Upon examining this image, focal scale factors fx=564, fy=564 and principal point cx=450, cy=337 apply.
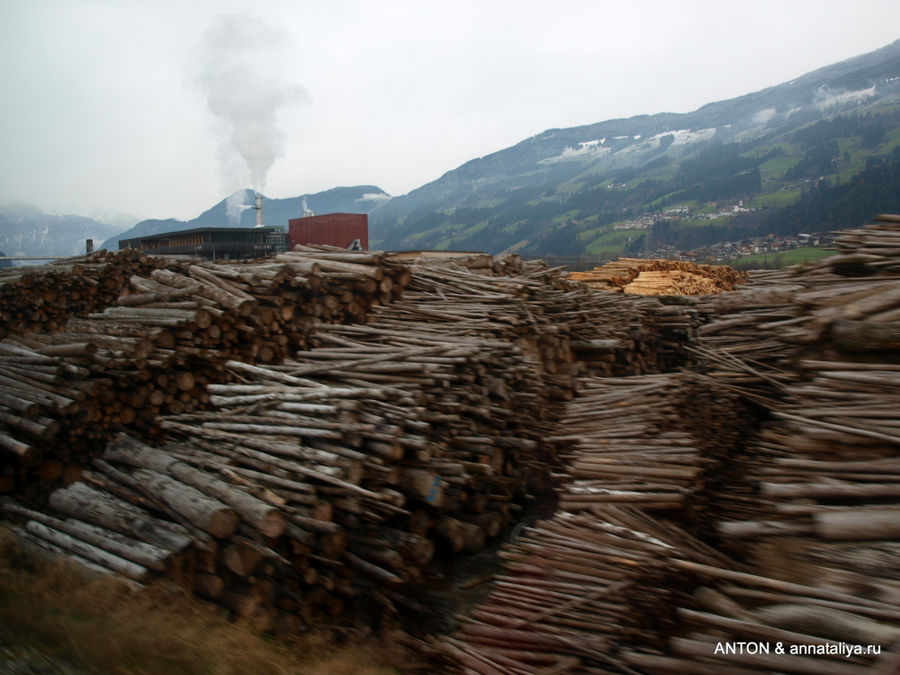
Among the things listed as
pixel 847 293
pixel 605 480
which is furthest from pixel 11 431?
pixel 847 293

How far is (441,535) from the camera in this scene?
5.64m

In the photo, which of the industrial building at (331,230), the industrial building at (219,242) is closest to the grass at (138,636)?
the industrial building at (219,242)

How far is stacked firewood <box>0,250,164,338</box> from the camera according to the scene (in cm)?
1061

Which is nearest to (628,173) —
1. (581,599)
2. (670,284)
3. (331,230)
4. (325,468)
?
(331,230)

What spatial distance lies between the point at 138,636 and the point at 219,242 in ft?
107

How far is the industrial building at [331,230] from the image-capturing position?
33.7 meters

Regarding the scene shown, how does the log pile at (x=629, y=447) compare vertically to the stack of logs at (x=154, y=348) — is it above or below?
below

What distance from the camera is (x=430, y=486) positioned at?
5191mm

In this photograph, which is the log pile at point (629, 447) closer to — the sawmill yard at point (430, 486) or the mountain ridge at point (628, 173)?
the sawmill yard at point (430, 486)

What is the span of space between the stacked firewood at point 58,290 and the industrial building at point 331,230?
21.6m

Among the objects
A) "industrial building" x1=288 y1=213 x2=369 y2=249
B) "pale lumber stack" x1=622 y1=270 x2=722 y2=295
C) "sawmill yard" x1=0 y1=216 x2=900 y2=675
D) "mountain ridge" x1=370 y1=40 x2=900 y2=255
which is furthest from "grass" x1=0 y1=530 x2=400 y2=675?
"mountain ridge" x1=370 y1=40 x2=900 y2=255

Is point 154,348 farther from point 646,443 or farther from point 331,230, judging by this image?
point 331,230

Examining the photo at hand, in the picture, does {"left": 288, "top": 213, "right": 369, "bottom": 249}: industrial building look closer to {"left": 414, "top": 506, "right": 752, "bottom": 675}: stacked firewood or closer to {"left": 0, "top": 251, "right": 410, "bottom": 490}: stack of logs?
{"left": 0, "top": 251, "right": 410, "bottom": 490}: stack of logs

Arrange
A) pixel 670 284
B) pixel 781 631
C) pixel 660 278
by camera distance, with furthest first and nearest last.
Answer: pixel 660 278
pixel 670 284
pixel 781 631
